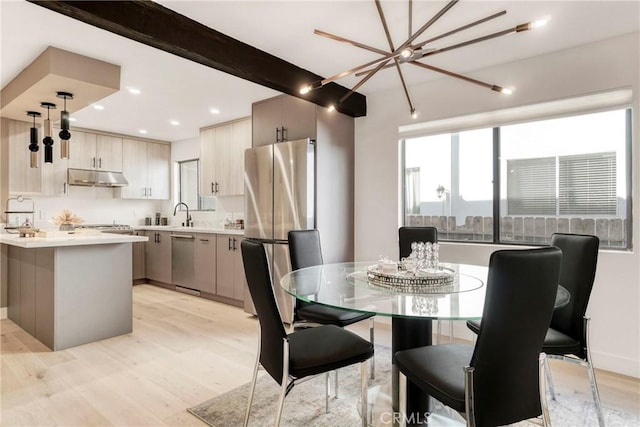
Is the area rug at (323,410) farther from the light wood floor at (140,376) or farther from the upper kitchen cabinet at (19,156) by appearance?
the upper kitchen cabinet at (19,156)

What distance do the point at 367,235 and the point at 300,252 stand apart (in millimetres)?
1392

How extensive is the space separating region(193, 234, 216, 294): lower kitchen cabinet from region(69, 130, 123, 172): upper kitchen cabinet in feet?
6.91

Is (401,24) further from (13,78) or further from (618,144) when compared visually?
(13,78)

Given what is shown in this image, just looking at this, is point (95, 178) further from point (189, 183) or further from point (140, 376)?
point (140, 376)

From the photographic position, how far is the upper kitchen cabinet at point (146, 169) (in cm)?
583

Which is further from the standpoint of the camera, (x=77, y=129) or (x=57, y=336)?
(x=77, y=129)

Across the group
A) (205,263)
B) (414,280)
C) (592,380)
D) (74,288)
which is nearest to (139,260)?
(205,263)

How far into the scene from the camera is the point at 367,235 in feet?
12.8

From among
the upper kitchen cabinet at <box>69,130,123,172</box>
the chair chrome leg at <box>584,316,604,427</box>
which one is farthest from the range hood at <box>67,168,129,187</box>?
the chair chrome leg at <box>584,316,604,427</box>

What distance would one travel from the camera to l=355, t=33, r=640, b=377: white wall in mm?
2559

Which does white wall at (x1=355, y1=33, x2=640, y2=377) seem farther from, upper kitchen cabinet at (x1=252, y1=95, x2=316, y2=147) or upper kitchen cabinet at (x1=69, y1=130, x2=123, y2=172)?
upper kitchen cabinet at (x1=69, y1=130, x2=123, y2=172)

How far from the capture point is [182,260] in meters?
5.10

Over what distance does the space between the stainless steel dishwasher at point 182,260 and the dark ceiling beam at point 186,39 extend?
2831mm

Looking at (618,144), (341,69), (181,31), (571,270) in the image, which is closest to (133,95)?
(181,31)
